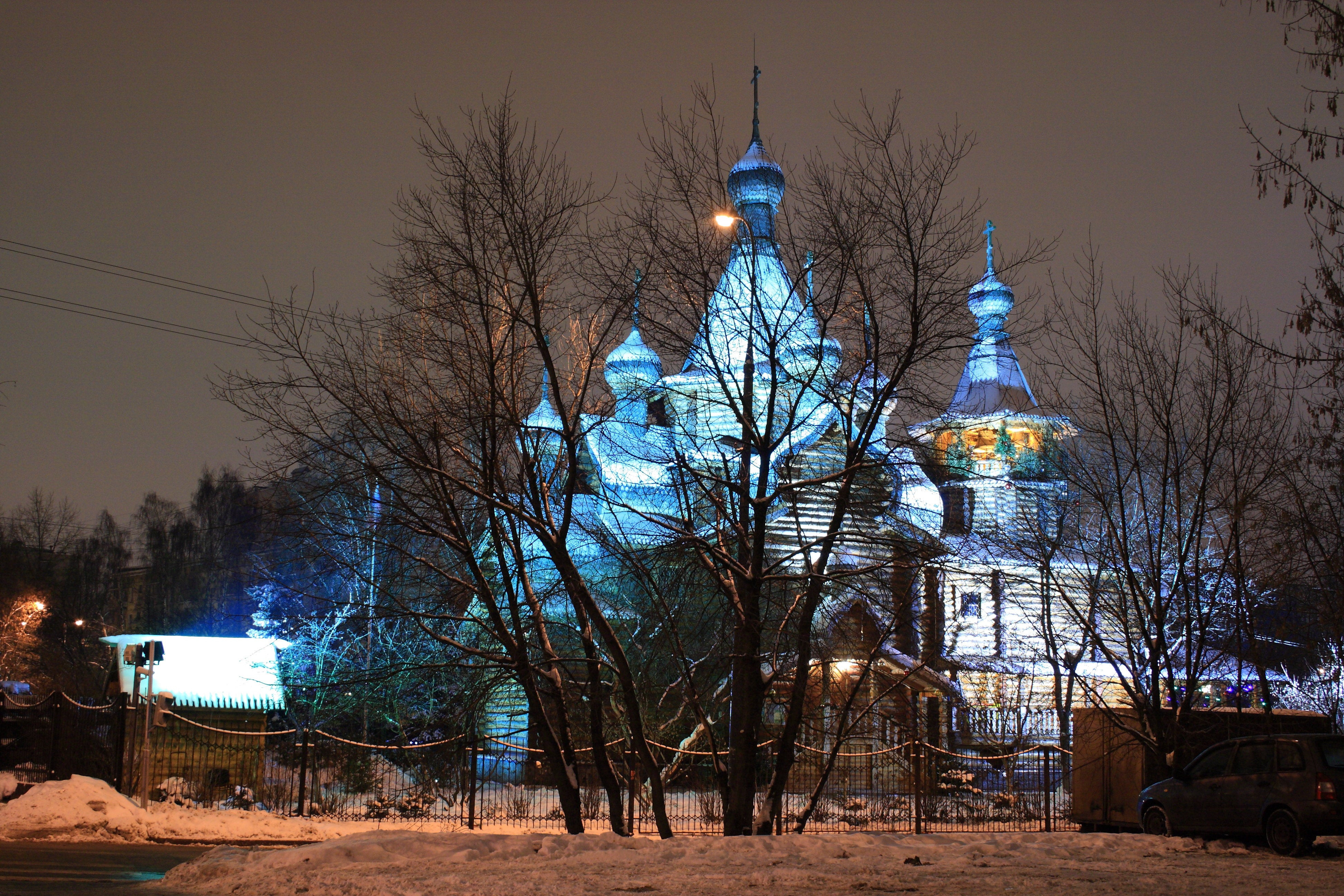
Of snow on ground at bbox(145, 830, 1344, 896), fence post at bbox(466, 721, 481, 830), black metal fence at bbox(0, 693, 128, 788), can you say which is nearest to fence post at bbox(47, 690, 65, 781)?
black metal fence at bbox(0, 693, 128, 788)

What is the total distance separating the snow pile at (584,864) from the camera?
977 centimetres

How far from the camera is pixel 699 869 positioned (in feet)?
34.4

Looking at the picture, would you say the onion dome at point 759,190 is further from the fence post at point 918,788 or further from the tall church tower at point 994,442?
the fence post at point 918,788

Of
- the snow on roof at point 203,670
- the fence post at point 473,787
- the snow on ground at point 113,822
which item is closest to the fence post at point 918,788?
the fence post at point 473,787

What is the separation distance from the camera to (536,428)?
12.9m

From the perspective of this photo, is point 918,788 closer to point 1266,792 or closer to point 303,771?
point 1266,792

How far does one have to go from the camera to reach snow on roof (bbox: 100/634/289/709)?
2734 centimetres

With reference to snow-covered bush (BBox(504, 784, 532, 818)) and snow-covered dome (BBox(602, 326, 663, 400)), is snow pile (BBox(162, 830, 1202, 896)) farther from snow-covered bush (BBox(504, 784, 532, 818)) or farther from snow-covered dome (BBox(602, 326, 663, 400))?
snow-covered bush (BBox(504, 784, 532, 818))

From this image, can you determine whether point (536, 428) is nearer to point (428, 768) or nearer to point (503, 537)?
point (503, 537)

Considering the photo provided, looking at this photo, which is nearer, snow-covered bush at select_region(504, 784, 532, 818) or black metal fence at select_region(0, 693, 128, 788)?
black metal fence at select_region(0, 693, 128, 788)

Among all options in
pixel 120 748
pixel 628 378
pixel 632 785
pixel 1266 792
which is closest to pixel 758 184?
pixel 628 378

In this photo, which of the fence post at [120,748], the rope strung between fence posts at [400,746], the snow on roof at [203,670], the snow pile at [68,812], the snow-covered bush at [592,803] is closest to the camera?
the snow pile at [68,812]

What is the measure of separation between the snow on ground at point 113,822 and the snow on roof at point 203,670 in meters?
9.40

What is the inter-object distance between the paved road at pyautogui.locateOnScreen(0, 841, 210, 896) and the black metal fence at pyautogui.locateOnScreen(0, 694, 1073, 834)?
11.0 ft
